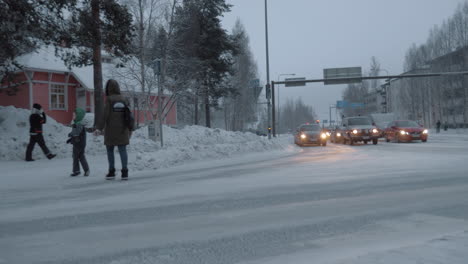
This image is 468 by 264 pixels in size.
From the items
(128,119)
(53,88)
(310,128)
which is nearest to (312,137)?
(310,128)

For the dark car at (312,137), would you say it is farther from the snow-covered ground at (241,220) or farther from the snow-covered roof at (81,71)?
the snow-covered ground at (241,220)

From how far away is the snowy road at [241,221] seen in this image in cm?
261

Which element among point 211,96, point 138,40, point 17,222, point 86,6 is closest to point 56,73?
point 138,40

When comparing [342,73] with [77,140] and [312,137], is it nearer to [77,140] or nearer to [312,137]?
[312,137]

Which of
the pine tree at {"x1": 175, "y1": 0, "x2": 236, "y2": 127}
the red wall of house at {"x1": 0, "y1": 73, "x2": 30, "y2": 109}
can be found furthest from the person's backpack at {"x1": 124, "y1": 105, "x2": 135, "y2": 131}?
the red wall of house at {"x1": 0, "y1": 73, "x2": 30, "y2": 109}

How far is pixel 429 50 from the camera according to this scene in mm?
59844

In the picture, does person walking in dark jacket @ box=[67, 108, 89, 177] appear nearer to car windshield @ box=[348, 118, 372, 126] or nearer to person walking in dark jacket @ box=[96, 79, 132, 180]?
person walking in dark jacket @ box=[96, 79, 132, 180]

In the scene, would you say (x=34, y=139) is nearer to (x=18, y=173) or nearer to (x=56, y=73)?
(x=18, y=173)

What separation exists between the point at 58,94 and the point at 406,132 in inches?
1057

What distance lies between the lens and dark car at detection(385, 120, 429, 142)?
22203 millimetres

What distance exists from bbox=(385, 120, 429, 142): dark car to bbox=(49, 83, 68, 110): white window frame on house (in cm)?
2600

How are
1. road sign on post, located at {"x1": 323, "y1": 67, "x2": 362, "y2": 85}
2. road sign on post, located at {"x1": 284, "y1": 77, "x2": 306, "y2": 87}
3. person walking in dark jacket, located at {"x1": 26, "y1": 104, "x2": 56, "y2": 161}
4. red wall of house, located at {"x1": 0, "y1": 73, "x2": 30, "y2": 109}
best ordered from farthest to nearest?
road sign on post, located at {"x1": 323, "y1": 67, "x2": 362, "y2": 85} < road sign on post, located at {"x1": 284, "y1": 77, "x2": 306, "y2": 87} < red wall of house, located at {"x1": 0, "y1": 73, "x2": 30, "y2": 109} < person walking in dark jacket, located at {"x1": 26, "y1": 104, "x2": 56, "y2": 161}

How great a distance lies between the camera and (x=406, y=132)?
2234 cm

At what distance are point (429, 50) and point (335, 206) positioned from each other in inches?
2639
